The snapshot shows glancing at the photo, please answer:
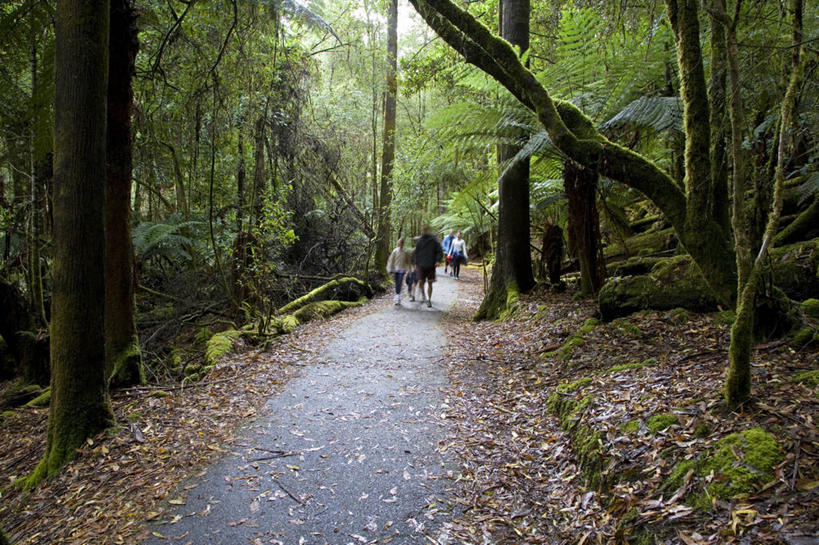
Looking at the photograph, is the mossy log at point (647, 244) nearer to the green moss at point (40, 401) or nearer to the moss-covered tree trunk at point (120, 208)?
the moss-covered tree trunk at point (120, 208)

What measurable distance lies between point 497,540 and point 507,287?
5.88 metres

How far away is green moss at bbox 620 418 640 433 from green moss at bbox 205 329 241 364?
4.85 meters

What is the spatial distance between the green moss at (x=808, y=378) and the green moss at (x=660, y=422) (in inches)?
28.9

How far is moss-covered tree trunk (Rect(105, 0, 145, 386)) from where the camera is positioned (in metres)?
4.66

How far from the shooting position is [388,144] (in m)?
→ 13.6

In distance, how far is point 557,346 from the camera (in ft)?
16.8

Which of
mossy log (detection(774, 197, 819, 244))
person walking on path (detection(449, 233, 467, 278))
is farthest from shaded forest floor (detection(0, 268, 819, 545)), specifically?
person walking on path (detection(449, 233, 467, 278))

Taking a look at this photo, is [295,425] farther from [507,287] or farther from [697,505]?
[507,287]

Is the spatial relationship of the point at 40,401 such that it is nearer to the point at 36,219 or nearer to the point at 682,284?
the point at 36,219

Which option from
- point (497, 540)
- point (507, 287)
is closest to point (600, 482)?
point (497, 540)

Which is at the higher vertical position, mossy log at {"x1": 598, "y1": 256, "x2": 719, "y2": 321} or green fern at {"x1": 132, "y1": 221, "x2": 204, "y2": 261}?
green fern at {"x1": 132, "y1": 221, "x2": 204, "y2": 261}

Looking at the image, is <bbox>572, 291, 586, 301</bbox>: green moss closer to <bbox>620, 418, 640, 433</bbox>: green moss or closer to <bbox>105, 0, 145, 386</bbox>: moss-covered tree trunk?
<bbox>620, 418, 640, 433</bbox>: green moss

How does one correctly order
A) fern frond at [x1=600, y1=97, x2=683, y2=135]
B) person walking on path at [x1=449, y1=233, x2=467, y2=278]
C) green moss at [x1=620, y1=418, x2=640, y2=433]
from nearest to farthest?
green moss at [x1=620, y1=418, x2=640, y2=433]
fern frond at [x1=600, y1=97, x2=683, y2=135]
person walking on path at [x1=449, y1=233, x2=467, y2=278]

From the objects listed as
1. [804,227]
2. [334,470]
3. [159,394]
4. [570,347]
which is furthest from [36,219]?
[804,227]
